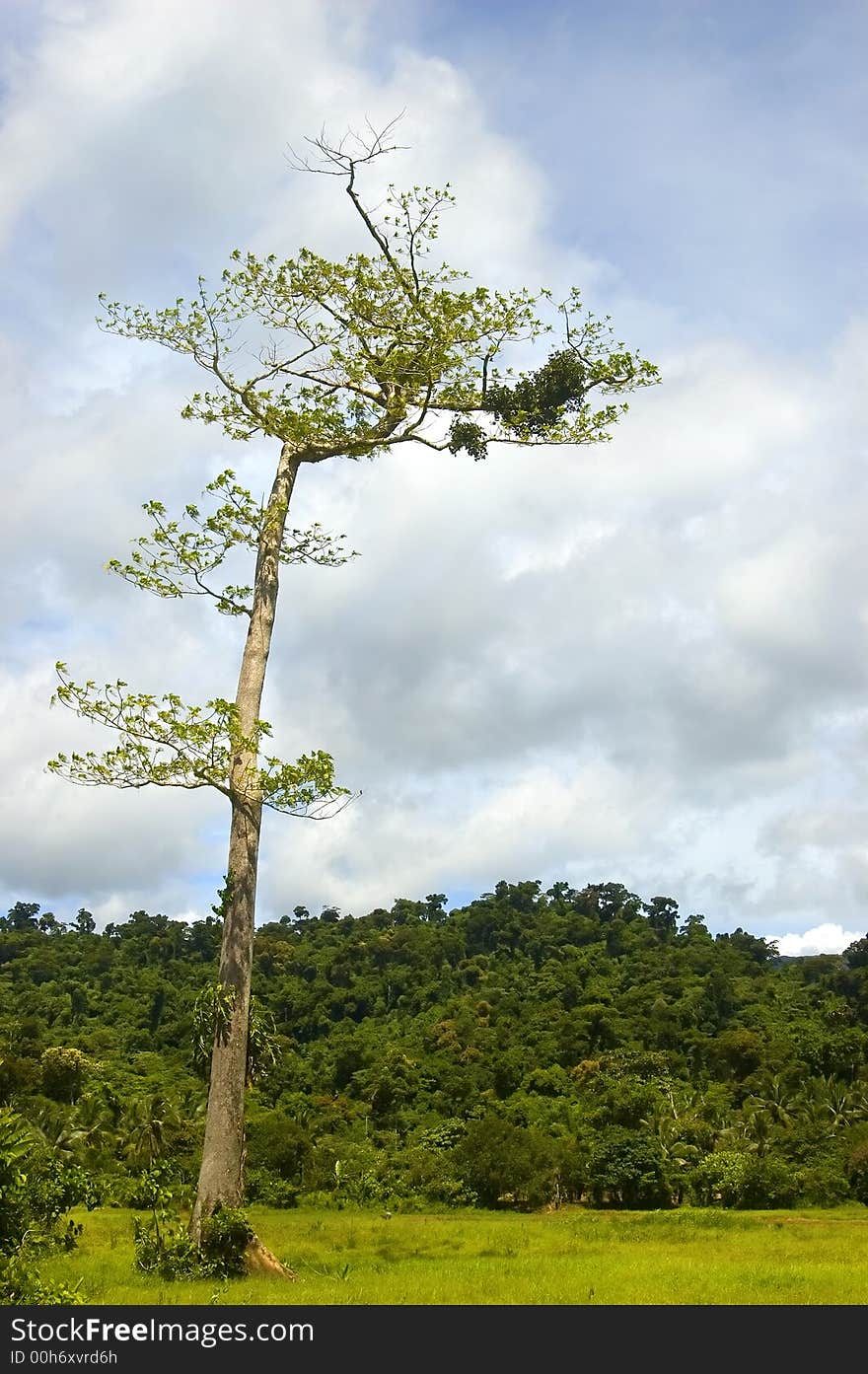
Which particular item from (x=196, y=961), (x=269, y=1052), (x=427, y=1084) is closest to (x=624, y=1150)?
(x=427, y=1084)

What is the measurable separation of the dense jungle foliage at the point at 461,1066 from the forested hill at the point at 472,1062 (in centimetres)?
13

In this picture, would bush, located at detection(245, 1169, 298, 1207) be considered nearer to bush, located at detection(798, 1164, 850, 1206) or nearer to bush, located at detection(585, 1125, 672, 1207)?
bush, located at detection(585, 1125, 672, 1207)

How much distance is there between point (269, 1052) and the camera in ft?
40.4

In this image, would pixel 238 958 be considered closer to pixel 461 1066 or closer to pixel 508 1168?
pixel 508 1168

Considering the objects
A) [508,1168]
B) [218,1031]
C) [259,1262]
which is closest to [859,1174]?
[508,1168]

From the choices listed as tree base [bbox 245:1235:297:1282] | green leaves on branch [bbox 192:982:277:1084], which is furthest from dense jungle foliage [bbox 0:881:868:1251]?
tree base [bbox 245:1235:297:1282]

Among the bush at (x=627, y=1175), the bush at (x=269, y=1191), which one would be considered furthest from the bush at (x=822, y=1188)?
the bush at (x=269, y=1191)

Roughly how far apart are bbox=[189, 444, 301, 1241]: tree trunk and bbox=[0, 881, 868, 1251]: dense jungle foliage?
13.9 inches

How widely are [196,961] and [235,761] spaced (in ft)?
206

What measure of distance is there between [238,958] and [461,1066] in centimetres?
4232

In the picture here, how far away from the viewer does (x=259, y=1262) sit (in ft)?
37.6
